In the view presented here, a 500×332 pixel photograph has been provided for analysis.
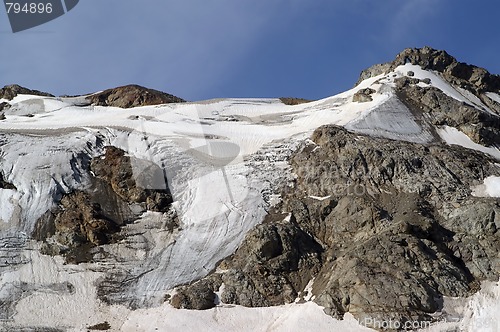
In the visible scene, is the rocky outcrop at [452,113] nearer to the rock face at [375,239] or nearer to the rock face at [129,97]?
the rock face at [375,239]

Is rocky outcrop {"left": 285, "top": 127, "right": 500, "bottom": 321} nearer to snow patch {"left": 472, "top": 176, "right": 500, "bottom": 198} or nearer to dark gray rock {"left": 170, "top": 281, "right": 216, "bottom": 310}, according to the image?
snow patch {"left": 472, "top": 176, "right": 500, "bottom": 198}

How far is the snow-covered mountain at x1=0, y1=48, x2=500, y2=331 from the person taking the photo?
2656 centimetres

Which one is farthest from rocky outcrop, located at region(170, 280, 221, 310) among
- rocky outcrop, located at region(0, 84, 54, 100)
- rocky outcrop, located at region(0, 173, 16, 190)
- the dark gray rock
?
rocky outcrop, located at region(0, 84, 54, 100)

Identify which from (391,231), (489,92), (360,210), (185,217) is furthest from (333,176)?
(489,92)

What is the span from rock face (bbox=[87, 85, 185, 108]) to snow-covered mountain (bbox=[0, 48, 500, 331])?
1462 cm

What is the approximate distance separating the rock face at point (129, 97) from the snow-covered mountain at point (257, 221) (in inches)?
576

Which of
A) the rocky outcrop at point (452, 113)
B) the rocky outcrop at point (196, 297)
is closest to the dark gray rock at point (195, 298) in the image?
the rocky outcrop at point (196, 297)

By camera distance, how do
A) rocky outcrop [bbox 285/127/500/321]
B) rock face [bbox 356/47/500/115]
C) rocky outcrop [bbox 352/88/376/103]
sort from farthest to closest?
1. rock face [bbox 356/47/500/115]
2. rocky outcrop [bbox 352/88/376/103]
3. rocky outcrop [bbox 285/127/500/321]

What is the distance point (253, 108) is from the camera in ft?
195

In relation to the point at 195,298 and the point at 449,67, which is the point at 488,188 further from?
the point at 449,67

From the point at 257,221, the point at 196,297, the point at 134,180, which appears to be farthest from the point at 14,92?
the point at 196,297

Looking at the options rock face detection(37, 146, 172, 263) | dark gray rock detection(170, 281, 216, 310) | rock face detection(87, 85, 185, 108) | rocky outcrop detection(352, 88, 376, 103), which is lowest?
dark gray rock detection(170, 281, 216, 310)

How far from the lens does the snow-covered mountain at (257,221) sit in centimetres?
2656

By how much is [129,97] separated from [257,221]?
37926mm
